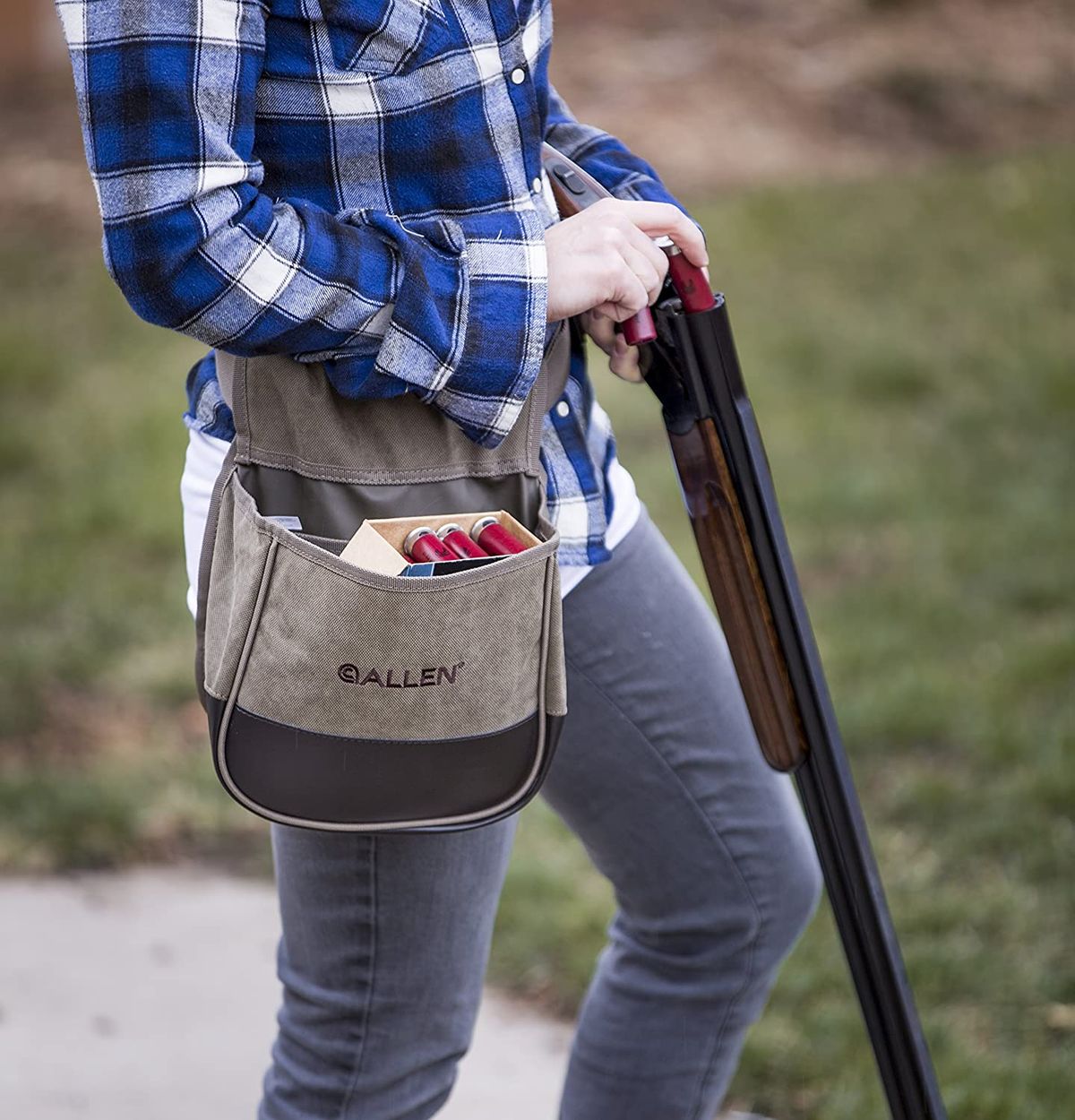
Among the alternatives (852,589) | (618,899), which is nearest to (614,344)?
(618,899)

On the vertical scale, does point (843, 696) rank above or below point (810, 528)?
below

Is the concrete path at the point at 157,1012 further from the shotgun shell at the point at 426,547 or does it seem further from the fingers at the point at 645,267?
the fingers at the point at 645,267

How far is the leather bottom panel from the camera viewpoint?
1430 mm

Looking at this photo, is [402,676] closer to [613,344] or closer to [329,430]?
[329,430]

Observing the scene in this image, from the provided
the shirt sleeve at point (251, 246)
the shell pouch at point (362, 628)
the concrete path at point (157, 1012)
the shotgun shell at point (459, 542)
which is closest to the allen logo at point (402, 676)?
the shell pouch at point (362, 628)

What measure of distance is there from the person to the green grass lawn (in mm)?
915

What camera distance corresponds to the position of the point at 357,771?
4.73ft

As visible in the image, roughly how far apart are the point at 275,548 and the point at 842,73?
8595mm

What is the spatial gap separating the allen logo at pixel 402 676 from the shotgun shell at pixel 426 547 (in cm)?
10

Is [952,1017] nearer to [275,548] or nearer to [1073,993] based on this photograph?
[1073,993]

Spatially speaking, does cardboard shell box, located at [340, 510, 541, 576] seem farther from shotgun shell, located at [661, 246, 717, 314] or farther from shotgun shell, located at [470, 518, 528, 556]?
shotgun shell, located at [661, 246, 717, 314]

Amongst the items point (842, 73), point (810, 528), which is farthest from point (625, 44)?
point (810, 528)

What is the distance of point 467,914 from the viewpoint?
165 centimetres

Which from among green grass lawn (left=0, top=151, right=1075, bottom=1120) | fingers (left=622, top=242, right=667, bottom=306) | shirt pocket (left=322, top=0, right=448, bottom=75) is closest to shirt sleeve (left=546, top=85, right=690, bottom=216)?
fingers (left=622, top=242, right=667, bottom=306)
